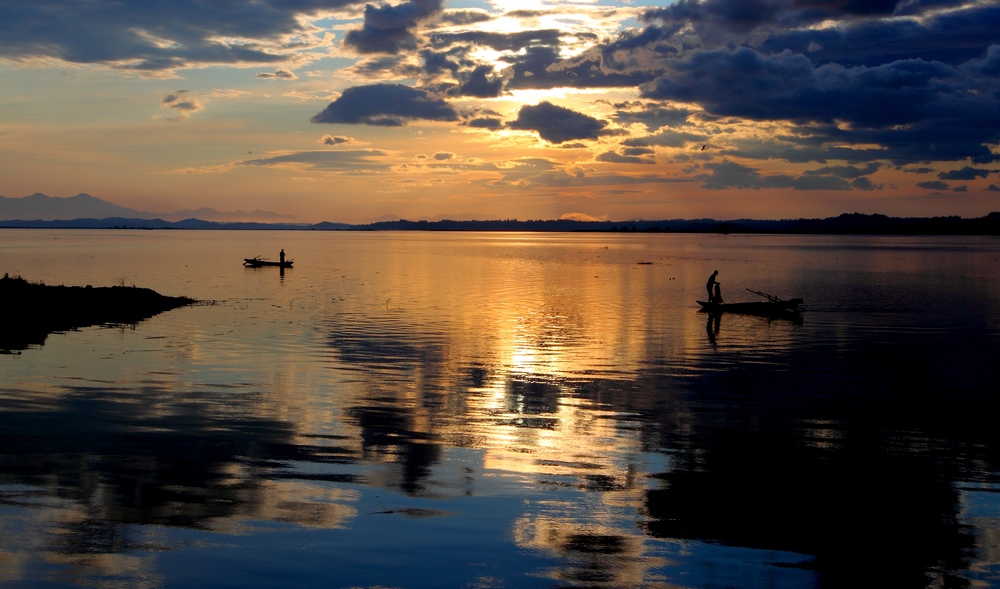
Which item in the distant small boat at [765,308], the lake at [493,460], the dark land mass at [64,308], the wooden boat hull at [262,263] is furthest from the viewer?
the wooden boat hull at [262,263]

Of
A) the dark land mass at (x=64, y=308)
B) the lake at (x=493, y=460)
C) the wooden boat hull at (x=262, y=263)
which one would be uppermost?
the wooden boat hull at (x=262, y=263)

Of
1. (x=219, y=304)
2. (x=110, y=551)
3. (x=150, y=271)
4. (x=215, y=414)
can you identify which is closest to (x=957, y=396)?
(x=215, y=414)

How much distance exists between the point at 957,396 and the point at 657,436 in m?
12.2

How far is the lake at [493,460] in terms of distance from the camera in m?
11.0

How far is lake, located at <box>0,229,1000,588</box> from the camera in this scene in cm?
1102

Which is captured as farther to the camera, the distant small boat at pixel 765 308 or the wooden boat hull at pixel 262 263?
the wooden boat hull at pixel 262 263

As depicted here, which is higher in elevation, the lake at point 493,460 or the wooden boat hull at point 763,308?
the wooden boat hull at point 763,308

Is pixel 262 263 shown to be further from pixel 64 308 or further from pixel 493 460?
pixel 493 460

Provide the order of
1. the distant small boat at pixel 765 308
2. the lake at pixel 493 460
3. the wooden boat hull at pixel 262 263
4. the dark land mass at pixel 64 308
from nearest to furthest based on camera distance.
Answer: the lake at pixel 493 460 < the dark land mass at pixel 64 308 < the distant small boat at pixel 765 308 < the wooden boat hull at pixel 262 263

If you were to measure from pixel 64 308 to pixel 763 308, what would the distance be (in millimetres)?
42080

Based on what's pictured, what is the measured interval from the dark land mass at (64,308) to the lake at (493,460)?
7.59 ft

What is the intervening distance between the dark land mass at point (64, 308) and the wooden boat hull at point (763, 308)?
34584 millimetres

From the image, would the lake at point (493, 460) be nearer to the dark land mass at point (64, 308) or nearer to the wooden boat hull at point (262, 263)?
the dark land mass at point (64, 308)

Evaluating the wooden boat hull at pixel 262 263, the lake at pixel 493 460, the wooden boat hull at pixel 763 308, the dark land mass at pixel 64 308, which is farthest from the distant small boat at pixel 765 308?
the wooden boat hull at pixel 262 263
